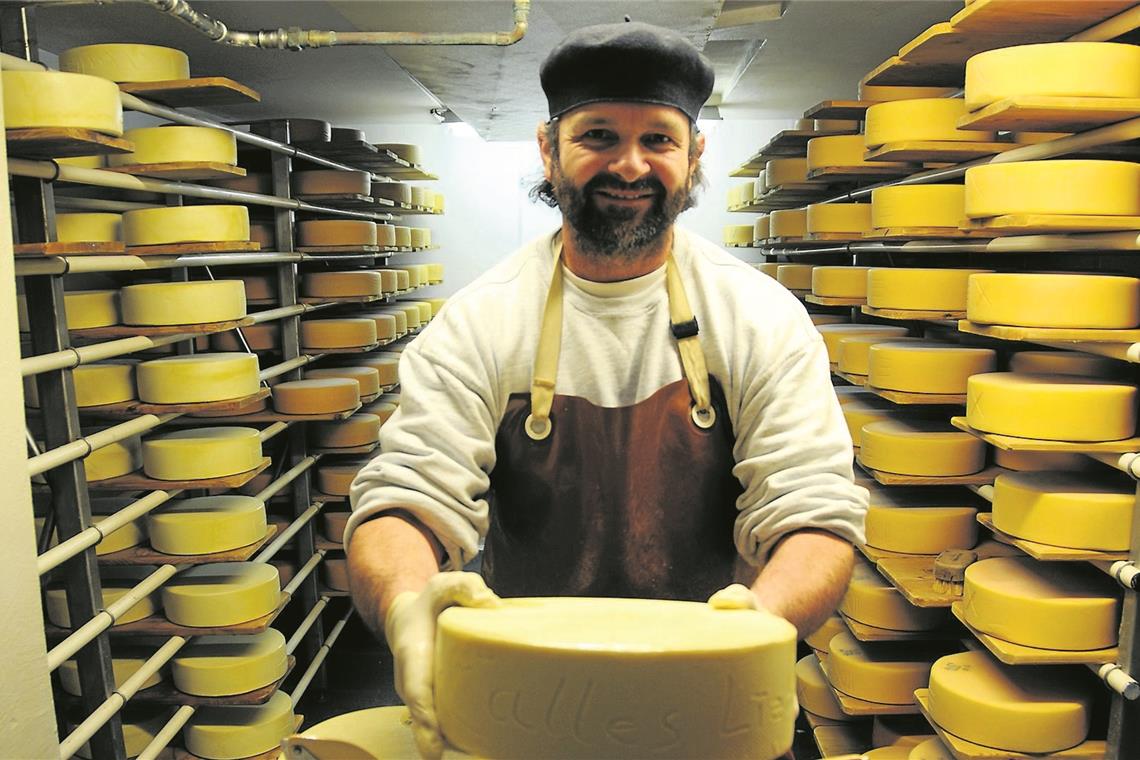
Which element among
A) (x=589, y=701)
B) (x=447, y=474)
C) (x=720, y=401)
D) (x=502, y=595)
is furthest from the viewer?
(x=502, y=595)

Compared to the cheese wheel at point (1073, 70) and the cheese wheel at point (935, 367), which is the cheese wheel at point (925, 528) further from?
the cheese wheel at point (1073, 70)

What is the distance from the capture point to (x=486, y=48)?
3.37m

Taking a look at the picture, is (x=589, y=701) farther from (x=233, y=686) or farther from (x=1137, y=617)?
(x=233, y=686)

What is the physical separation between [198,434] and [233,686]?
0.89m

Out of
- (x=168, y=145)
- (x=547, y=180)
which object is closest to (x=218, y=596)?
(x=168, y=145)

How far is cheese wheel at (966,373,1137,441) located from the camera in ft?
7.93

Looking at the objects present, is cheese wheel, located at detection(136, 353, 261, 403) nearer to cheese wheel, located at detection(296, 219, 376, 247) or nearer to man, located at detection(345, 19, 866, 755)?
cheese wheel, located at detection(296, 219, 376, 247)

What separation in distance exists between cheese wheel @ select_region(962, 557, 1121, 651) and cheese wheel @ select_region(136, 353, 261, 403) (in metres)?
2.42

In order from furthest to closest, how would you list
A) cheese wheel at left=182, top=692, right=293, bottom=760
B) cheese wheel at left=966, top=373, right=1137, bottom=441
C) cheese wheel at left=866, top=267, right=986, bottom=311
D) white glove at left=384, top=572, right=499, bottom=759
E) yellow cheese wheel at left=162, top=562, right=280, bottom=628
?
cheese wheel at left=182, top=692, right=293, bottom=760 → yellow cheese wheel at left=162, top=562, right=280, bottom=628 → cheese wheel at left=866, top=267, right=986, bottom=311 → cheese wheel at left=966, top=373, right=1137, bottom=441 → white glove at left=384, top=572, right=499, bottom=759

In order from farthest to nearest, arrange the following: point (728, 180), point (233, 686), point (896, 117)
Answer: point (728, 180), point (233, 686), point (896, 117)

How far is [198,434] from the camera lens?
3334 millimetres

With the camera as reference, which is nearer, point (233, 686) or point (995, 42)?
point (995, 42)

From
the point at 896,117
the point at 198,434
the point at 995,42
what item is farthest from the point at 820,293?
the point at 198,434

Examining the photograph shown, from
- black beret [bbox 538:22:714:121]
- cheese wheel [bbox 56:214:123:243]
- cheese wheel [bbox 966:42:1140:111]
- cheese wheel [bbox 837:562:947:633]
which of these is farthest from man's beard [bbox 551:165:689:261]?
cheese wheel [bbox 837:562:947:633]
